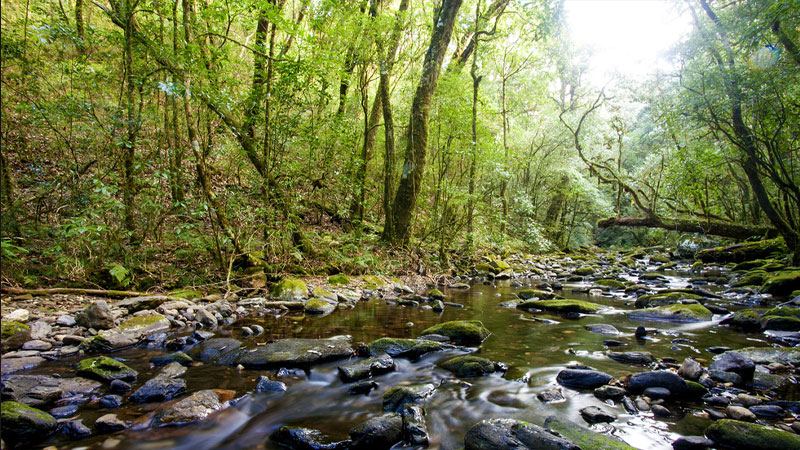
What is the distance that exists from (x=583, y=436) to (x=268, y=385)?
2732mm

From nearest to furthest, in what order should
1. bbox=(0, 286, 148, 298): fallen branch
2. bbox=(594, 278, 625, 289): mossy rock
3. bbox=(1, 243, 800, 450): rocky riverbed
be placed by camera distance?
1. bbox=(1, 243, 800, 450): rocky riverbed
2. bbox=(0, 286, 148, 298): fallen branch
3. bbox=(594, 278, 625, 289): mossy rock

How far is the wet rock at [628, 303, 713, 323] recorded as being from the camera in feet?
21.0

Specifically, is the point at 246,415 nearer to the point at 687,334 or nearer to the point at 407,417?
the point at 407,417

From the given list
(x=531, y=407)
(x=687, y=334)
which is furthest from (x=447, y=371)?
(x=687, y=334)

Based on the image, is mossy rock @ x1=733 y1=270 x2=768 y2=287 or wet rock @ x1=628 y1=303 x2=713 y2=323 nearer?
wet rock @ x1=628 y1=303 x2=713 y2=323

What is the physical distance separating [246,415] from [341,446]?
964 millimetres

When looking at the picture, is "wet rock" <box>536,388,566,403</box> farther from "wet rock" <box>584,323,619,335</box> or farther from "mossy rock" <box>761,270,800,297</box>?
"mossy rock" <box>761,270,800,297</box>

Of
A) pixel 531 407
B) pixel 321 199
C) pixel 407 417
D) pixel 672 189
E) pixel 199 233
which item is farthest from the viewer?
pixel 672 189

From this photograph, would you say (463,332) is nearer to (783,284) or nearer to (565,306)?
(565,306)

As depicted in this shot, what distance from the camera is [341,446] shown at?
2.71 meters

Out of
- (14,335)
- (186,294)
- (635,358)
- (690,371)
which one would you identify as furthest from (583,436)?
(186,294)

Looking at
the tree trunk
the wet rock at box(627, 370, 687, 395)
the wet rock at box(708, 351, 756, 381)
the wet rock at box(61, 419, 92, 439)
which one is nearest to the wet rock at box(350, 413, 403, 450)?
the wet rock at box(61, 419, 92, 439)

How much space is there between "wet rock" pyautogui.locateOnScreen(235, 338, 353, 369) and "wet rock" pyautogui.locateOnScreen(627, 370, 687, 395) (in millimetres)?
2966

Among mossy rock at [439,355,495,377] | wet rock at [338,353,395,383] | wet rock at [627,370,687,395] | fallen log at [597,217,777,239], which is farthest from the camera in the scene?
fallen log at [597,217,777,239]
